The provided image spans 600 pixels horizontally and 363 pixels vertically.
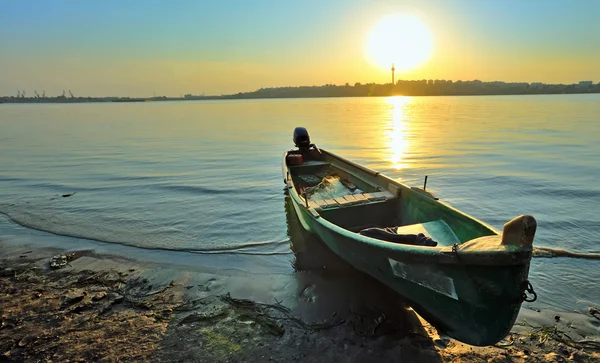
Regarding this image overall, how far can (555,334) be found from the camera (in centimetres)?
526

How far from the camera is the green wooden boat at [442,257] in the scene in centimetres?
378

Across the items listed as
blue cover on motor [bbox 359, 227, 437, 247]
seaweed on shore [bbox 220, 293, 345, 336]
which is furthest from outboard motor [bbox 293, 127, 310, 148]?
blue cover on motor [bbox 359, 227, 437, 247]

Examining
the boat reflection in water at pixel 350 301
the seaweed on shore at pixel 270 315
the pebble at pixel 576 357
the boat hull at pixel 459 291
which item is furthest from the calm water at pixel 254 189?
the boat hull at pixel 459 291

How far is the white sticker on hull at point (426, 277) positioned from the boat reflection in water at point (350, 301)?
107cm

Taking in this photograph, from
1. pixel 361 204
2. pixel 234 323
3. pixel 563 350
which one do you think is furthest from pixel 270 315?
pixel 563 350

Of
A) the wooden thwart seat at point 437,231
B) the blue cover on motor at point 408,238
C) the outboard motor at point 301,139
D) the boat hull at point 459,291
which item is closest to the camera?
the boat hull at point 459,291

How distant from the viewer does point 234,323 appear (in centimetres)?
574

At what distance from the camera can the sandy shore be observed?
488 cm

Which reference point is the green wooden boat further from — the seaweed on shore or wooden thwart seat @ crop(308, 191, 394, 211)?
the seaweed on shore

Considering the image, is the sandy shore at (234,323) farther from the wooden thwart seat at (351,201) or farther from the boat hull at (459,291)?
the wooden thwart seat at (351,201)

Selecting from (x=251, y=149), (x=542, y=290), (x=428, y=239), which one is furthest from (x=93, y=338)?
(x=251, y=149)

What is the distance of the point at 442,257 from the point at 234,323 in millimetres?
3409

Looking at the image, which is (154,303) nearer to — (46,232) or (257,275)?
(257,275)

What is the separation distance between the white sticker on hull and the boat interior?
1.07 m
